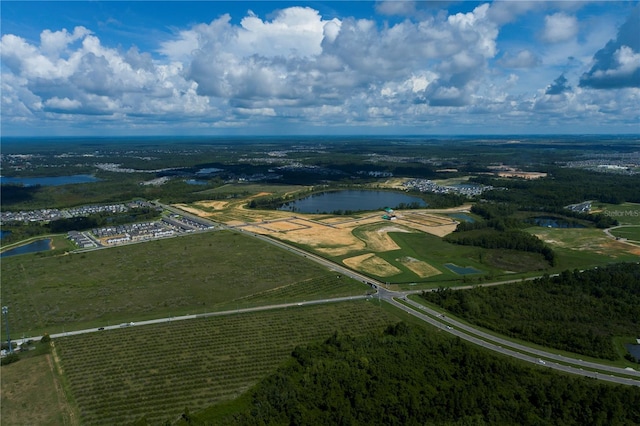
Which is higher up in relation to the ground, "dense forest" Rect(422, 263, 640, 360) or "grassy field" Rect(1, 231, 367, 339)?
"dense forest" Rect(422, 263, 640, 360)

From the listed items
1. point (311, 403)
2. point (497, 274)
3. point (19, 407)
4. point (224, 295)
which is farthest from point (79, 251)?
point (497, 274)

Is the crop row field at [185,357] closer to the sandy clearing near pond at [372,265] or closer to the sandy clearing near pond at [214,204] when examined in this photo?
the sandy clearing near pond at [372,265]

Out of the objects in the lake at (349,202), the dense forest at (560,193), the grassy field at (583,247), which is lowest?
the lake at (349,202)

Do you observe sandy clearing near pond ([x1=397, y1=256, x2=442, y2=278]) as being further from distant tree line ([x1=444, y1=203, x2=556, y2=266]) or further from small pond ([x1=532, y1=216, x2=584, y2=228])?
small pond ([x1=532, y1=216, x2=584, y2=228])

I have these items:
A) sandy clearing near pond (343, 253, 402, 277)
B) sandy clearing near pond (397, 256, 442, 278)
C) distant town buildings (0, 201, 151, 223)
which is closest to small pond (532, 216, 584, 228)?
sandy clearing near pond (397, 256, 442, 278)

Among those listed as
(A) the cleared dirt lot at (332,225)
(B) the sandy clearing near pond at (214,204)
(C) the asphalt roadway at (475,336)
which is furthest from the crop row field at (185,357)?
(B) the sandy clearing near pond at (214,204)

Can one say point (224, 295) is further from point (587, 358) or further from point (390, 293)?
point (587, 358)
